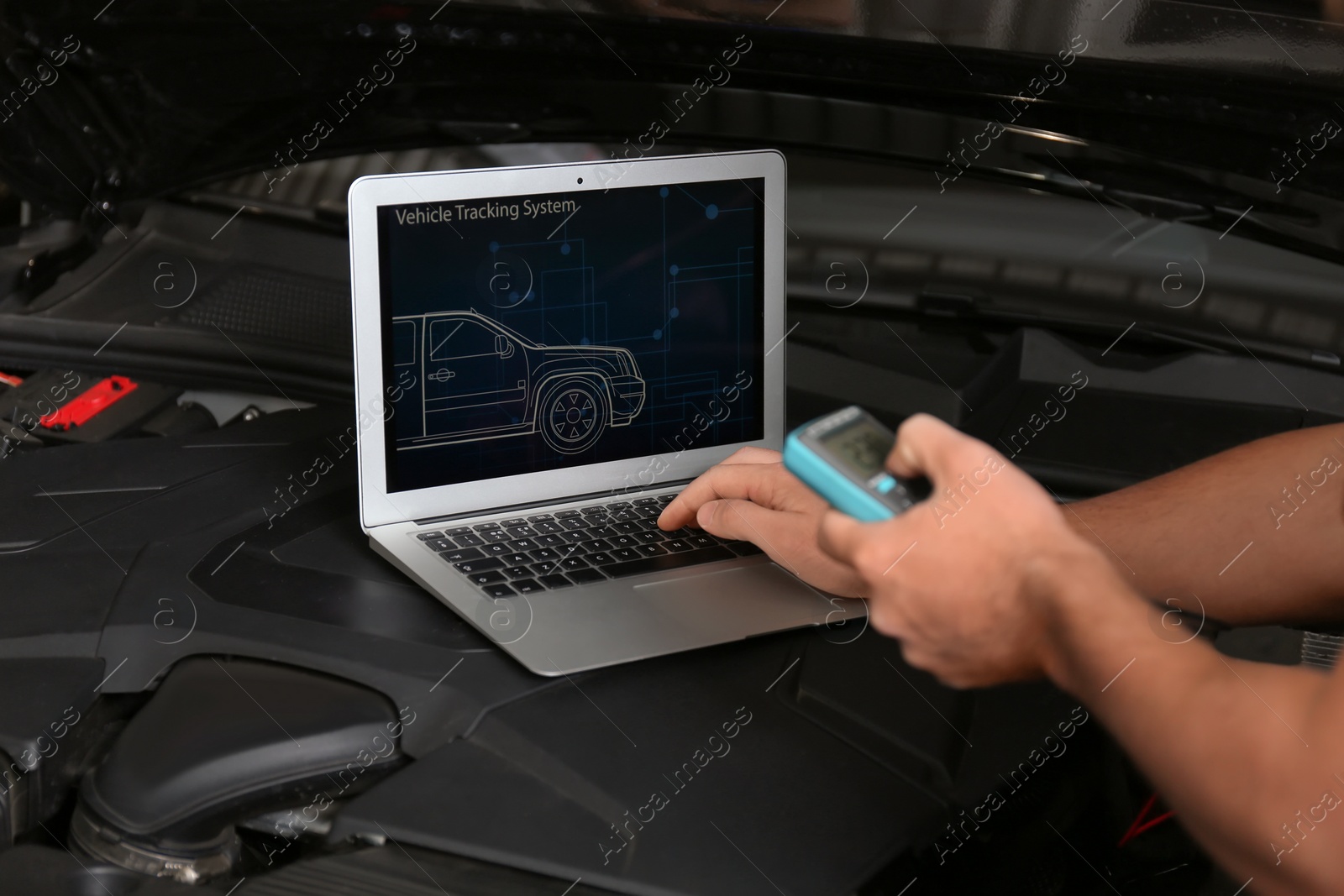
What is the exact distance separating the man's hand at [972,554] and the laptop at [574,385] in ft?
0.75

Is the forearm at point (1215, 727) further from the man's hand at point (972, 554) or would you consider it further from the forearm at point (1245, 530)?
the forearm at point (1245, 530)

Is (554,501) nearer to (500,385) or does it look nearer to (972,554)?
(500,385)

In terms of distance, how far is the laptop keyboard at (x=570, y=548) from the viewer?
0.79 metres

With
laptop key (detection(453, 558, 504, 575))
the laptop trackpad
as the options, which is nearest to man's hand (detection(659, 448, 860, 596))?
the laptop trackpad

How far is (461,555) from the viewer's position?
812 mm

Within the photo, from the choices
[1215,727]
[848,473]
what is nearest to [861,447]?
[848,473]

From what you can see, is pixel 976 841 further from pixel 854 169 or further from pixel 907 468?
pixel 854 169

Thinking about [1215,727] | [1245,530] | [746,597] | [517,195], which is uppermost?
[517,195]

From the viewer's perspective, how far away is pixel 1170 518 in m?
0.78

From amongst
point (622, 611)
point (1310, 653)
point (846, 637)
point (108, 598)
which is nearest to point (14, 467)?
point (108, 598)

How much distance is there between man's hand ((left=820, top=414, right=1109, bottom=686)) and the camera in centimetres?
51

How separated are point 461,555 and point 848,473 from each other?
0.36 m

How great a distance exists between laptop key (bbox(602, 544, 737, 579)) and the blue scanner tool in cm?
28

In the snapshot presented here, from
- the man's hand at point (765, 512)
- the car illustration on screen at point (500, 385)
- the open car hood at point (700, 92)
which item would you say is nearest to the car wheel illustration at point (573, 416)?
the car illustration on screen at point (500, 385)
